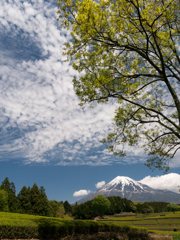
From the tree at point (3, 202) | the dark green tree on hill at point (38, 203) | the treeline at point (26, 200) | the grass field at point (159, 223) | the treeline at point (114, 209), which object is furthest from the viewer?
the treeline at point (114, 209)

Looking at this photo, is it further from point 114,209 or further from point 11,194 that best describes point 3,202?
point 114,209

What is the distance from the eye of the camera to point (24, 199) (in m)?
52.8

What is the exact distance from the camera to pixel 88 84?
10234 millimetres

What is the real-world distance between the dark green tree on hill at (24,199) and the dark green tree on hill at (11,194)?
7.44 ft

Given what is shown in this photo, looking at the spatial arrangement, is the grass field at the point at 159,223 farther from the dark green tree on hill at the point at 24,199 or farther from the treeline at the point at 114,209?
the treeline at the point at 114,209

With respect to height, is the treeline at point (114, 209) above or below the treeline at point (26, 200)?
below

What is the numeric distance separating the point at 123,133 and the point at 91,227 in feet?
24.7

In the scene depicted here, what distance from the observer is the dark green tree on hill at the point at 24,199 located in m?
51.3

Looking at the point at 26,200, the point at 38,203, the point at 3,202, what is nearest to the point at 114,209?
the point at 38,203

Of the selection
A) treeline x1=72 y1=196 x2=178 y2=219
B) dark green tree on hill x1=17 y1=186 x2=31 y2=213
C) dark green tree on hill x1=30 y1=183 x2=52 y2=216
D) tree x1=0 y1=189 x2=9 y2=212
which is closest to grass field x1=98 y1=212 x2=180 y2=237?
dark green tree on hill x1=30 y1=183 x2=52 y2=216

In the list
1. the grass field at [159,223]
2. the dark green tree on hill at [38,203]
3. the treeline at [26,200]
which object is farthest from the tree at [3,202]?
the grass field at [159,223]

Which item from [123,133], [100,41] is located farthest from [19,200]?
[100,41]

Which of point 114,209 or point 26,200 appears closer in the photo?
point 26,200

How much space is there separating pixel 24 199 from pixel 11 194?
17.1 feet
